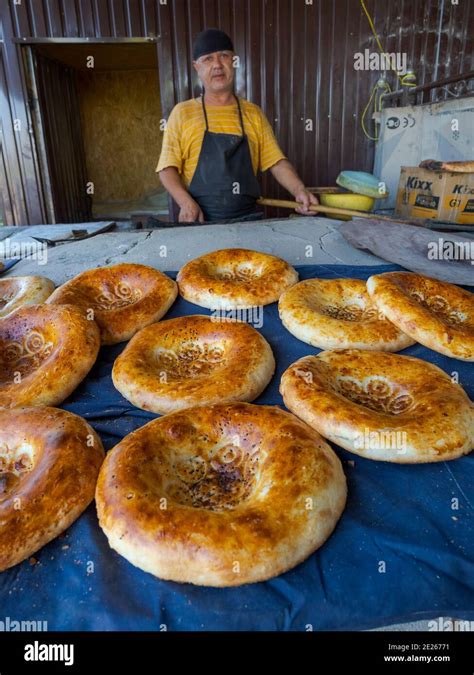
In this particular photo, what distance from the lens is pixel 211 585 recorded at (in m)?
1.25

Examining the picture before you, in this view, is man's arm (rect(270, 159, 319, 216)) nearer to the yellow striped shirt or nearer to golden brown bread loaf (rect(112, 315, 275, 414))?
the yellow striped shirt

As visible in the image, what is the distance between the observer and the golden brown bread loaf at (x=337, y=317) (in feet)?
7.31

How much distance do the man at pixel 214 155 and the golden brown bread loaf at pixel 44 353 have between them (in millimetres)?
2614

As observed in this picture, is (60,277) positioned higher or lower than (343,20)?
lower

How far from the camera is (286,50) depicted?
22.0 ft

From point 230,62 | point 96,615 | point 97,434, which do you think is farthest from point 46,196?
point 96,615

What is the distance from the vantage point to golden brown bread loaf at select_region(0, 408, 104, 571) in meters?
1.34

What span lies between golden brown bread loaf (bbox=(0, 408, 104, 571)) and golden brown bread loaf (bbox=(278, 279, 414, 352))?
117cm

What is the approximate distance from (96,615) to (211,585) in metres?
0.31

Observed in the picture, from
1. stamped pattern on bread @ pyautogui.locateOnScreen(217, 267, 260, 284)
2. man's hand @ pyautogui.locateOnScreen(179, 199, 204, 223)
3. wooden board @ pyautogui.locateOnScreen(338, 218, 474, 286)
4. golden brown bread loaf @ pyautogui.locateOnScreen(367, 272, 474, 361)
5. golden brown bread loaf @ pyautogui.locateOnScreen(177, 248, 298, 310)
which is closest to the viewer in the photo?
golden brown bread loaf @ pyautogui.locateOnScreen(367, 272, 474, 361)

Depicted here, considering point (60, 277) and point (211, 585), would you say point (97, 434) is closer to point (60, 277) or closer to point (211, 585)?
point (211, 585)

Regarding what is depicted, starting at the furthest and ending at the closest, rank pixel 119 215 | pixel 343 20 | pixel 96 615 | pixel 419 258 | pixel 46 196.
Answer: pixel 119 215
pixel 46 196
pixel 343 20
pixel 419 258
pixel 96 615

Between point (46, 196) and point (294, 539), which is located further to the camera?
point (46, 196)

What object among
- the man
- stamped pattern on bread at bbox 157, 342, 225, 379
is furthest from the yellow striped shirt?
stamped pattern on bread at bbox 157, 342, 225, 379
